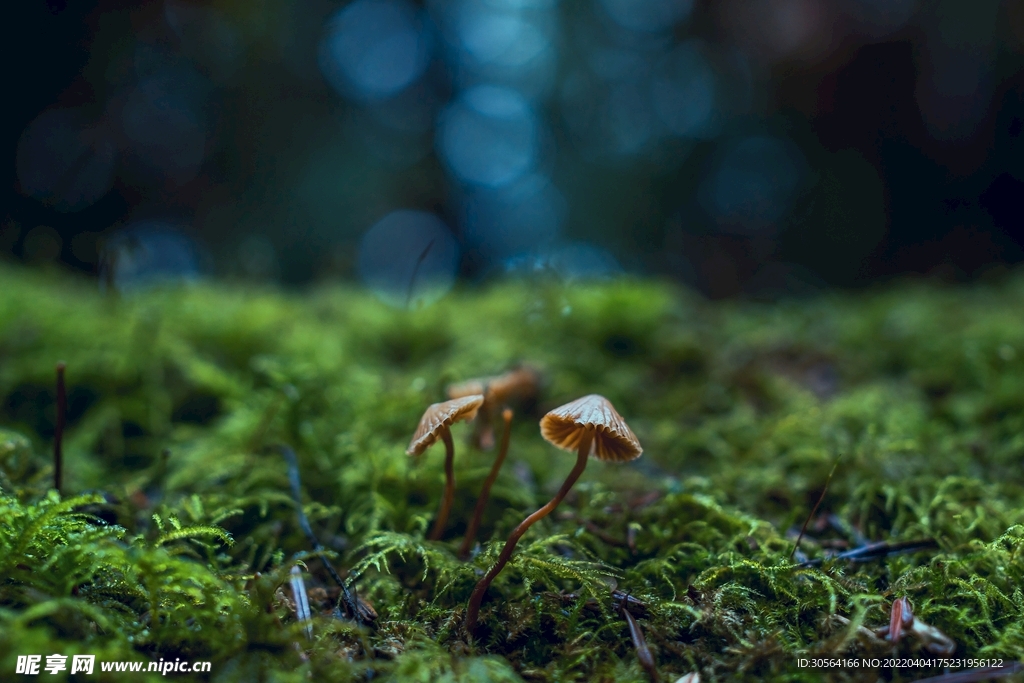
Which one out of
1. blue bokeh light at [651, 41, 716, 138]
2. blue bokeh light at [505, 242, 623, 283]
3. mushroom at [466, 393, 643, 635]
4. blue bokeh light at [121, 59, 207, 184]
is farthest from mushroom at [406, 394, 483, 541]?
blue bokeh light at [651, 41, 716, 138]

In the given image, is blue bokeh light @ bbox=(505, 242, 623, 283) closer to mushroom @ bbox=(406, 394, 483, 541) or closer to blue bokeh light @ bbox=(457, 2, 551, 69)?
mushroom @ bbox=(406, 394, 483, 541)

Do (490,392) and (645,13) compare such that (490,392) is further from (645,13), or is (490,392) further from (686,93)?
(645,13)

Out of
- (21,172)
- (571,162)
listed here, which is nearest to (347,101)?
(571,162)

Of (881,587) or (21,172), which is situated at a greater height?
(21,172)

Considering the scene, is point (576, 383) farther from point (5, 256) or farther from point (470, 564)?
point (5, 256)

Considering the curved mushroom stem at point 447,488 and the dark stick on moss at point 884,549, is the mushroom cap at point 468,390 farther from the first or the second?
the dark stick on moss at point 884,549

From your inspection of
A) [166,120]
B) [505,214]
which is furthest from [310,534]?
[505,214]
